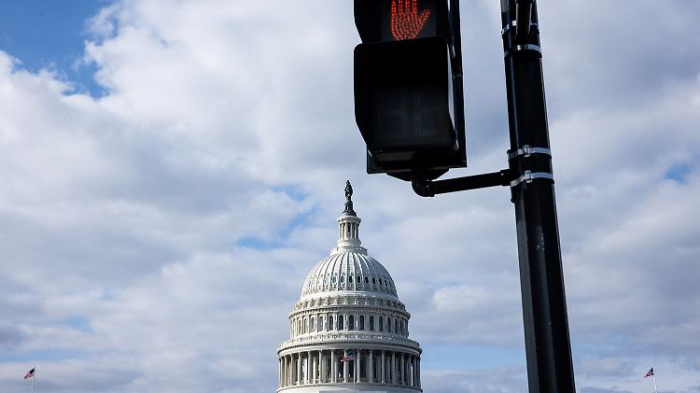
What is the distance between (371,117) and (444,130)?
17.0 inches

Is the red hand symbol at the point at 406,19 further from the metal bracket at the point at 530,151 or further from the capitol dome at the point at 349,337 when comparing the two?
the capitol dome at the point at 349,337

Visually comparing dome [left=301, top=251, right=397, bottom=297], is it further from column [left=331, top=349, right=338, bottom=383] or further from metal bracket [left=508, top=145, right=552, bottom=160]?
metal bracket [left=508, top=145, right=552, bottom=160]

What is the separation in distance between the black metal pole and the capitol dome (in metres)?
110

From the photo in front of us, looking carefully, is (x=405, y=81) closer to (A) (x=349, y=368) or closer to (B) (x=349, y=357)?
(B) (x=349, y=357)

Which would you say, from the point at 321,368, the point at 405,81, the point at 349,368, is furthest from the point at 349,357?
the point at 405,81

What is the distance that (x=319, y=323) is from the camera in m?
122

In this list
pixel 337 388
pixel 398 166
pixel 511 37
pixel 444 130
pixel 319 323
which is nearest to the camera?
pixel 444 130

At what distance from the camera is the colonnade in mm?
117250

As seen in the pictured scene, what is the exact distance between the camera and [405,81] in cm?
479

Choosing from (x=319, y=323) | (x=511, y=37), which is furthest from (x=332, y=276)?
(x=511, y=37)

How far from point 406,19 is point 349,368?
115740mm

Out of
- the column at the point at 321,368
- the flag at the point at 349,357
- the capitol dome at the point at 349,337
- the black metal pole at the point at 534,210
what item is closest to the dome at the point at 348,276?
the capitol dome at the point at 349,337

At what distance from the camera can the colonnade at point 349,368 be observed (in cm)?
11725

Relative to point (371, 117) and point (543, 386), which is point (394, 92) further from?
point (543, 386)
